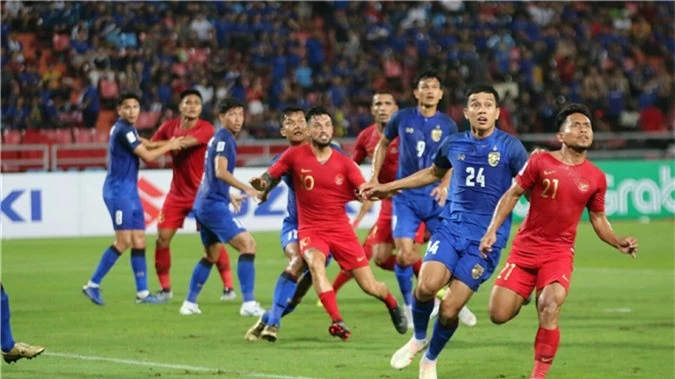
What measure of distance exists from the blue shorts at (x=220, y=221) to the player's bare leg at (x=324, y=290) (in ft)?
8.89

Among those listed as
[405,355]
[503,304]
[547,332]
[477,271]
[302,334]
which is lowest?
[302,334]

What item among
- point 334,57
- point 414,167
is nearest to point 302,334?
point 414,167

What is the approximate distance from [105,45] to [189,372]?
1917 centimetres

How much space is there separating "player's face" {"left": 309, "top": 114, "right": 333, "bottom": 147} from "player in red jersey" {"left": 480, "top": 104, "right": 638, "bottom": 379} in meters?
2.91

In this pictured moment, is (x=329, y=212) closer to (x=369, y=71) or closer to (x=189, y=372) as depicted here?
(x=189, y=372)

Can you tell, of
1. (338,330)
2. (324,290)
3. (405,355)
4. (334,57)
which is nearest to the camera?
(405,355)

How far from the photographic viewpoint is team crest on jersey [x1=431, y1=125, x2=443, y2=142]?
46.1 ft

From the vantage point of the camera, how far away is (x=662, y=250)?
76.6 ft

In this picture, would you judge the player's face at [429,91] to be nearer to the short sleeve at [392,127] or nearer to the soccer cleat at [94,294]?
the short sleeve at [392,127]

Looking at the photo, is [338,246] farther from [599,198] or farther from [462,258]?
[599,198]

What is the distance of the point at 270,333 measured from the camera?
12.6 m

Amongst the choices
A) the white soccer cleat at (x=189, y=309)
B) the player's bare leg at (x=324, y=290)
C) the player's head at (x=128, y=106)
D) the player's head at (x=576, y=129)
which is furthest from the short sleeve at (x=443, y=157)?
the player's head at (x=128, y=106)

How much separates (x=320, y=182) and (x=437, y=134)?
72.7 inches

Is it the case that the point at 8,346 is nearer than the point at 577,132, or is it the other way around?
the point at 577,132
